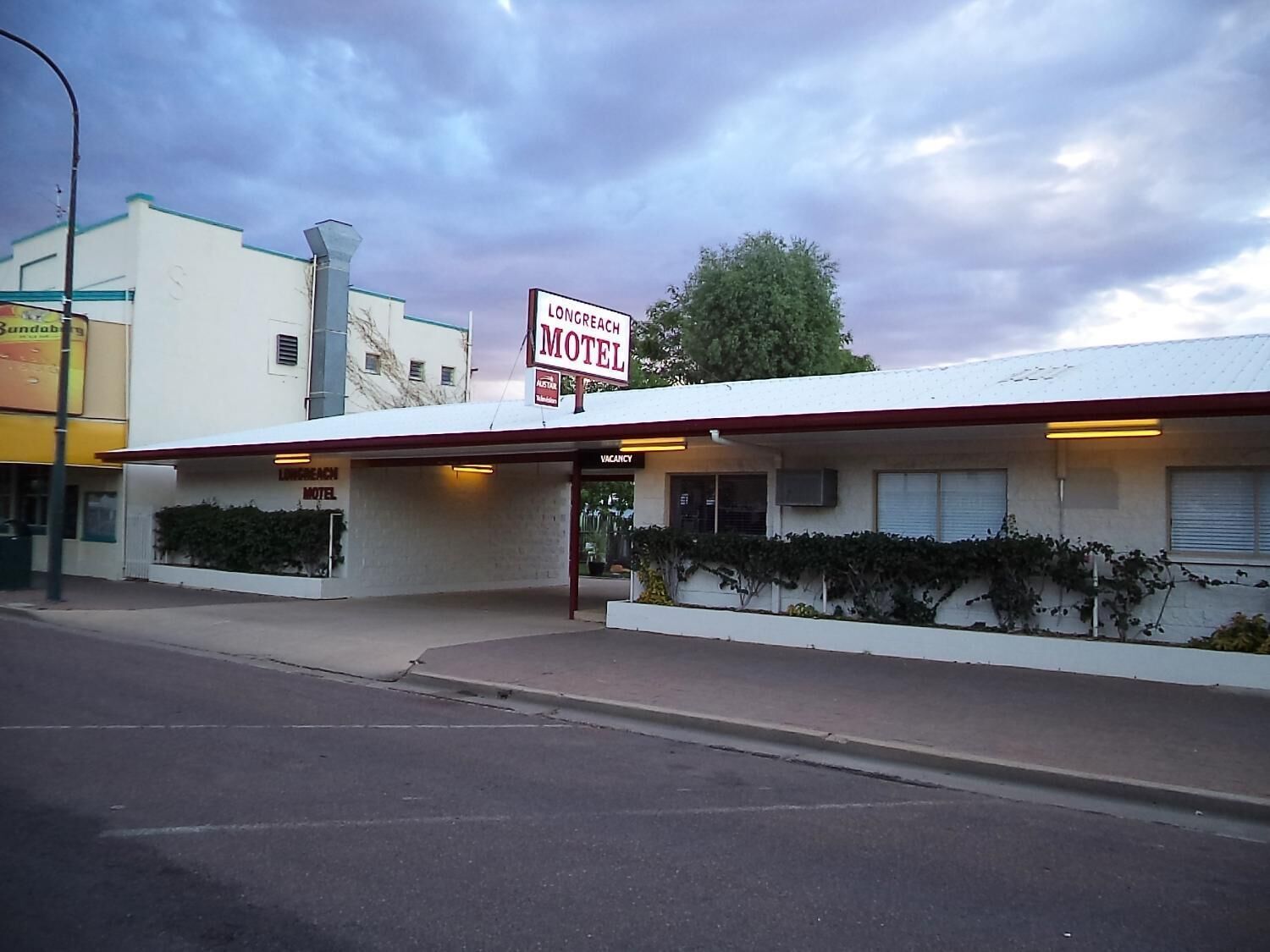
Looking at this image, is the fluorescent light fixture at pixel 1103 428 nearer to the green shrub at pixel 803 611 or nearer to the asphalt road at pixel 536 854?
the green shrub at pixel 803 611

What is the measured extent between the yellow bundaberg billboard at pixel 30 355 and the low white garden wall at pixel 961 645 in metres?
16.2

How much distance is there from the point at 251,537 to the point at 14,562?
4941 millimetres

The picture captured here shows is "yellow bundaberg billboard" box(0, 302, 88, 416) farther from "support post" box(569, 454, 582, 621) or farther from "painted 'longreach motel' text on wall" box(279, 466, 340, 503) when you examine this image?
"support post" box(569, 454, 582, 621)

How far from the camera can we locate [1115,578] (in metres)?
12.6

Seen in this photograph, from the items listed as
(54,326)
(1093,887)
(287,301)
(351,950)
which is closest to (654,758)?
(1093,887)

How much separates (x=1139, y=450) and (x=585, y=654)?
24.5 feet

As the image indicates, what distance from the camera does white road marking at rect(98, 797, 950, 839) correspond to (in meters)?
6.08

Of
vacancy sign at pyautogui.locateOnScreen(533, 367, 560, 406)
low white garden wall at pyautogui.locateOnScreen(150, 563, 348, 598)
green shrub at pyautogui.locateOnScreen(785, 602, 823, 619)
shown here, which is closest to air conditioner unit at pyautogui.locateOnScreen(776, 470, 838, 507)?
green shrub at pyautogui.locateOnScreen(785, 602, 823, 619)

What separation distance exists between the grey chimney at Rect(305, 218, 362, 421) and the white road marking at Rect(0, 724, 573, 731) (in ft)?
79.3

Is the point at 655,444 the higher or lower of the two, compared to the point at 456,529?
higher

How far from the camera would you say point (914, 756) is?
8727 mm

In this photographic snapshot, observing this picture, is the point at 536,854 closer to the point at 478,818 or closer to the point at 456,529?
the point at 478,818

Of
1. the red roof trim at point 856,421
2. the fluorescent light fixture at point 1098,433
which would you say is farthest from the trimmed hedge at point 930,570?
the red roof trim at point 856,421

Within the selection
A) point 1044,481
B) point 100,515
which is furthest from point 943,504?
point 100,515
